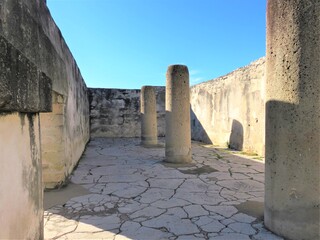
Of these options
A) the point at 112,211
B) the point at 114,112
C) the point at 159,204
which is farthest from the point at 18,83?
the point at 114,112

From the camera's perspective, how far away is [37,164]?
1723 millimetres

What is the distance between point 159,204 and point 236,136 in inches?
231

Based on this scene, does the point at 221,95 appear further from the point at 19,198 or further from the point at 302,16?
the point at 19,198

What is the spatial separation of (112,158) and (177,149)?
6.24 ft

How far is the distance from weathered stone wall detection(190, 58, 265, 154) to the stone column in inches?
195

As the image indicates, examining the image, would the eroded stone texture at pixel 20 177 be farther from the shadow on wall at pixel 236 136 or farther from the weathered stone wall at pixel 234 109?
the shadow on wall at pixel 236 136

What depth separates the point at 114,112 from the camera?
516 inches

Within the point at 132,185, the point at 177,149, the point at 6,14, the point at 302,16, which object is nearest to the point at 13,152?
the point at 6,14

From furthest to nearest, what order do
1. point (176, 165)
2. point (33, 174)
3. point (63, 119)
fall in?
point (176, 165) → point (63, 119) → point (33, 174)

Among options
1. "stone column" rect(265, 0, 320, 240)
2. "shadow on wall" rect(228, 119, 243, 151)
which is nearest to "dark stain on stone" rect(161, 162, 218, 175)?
"stone column" rect(265, 0, 320, 240)

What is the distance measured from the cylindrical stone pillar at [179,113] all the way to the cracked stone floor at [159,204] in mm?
469

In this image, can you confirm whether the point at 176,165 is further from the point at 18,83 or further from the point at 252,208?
the point at 18,83

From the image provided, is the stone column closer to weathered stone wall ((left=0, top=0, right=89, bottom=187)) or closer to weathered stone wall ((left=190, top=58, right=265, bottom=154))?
weathered stone wall ((left=0, top=0, right=89, bottom=187))

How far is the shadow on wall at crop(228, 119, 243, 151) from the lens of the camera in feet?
27.3
